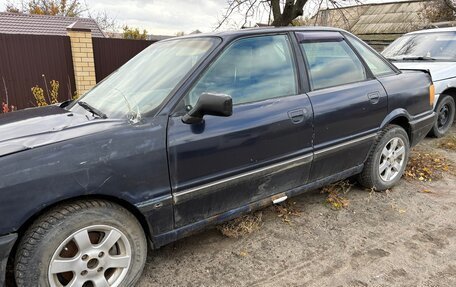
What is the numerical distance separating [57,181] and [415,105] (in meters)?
3.66

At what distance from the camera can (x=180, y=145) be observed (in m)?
2.30

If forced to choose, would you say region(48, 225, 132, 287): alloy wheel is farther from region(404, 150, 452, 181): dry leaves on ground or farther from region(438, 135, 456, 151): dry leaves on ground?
region(438, 135, 456, 151): dry leaves on ground

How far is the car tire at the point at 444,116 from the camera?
5809 mm

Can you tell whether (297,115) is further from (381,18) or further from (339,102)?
(381,18)

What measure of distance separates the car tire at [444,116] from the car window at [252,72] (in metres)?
4.01

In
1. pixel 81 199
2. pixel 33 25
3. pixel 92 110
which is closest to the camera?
pixel 81 199

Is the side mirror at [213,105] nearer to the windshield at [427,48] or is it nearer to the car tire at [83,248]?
the car tire at [83,248]

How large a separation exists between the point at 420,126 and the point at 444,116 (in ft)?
8.38

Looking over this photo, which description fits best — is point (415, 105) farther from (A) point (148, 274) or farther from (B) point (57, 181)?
(B) point (57, 181)

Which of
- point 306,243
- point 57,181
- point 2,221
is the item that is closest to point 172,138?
point 57,181

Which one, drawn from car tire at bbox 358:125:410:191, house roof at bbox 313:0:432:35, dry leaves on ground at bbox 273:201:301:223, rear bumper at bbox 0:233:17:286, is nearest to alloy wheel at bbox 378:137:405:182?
car tire at bbox 358:125:410:191

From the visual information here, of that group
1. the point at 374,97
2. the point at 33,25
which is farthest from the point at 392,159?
the point at 33,25

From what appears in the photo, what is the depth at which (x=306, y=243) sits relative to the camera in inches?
115

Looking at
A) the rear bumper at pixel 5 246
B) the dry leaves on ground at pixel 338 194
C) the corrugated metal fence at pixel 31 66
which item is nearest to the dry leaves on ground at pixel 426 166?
the dry leaves on ground at pixel 338 194
